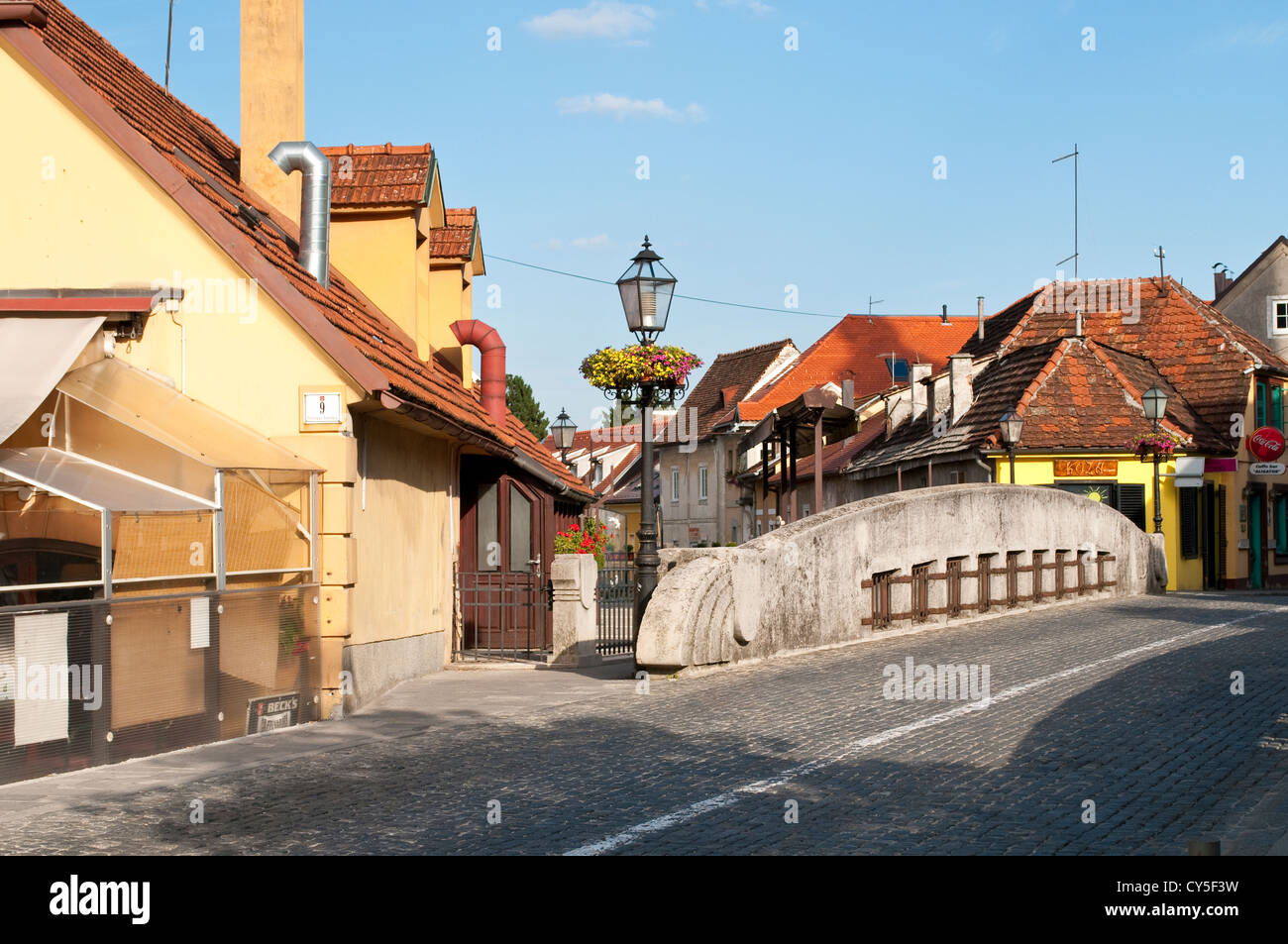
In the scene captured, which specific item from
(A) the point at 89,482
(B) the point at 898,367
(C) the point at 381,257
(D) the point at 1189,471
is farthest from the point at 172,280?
(B) the point at 898,367

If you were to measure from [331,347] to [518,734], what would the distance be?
387 centimetres

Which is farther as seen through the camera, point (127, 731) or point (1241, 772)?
point (127, 731)

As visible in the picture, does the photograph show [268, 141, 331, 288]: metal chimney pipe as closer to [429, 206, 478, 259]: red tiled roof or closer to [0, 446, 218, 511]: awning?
[429, 206, 478, 259]: red tiled roof

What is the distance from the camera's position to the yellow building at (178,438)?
10234 mm

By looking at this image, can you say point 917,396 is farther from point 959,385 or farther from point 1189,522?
point 1189,522

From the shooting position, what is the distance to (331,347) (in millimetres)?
12430

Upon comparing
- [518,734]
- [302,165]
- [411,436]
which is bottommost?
[518,734]

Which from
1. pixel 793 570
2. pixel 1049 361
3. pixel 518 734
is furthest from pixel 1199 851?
pixel 1049 361

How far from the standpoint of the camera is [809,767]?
9.34 m

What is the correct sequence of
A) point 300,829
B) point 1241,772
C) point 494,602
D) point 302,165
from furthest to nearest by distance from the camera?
point 494,602, point 302,165, point 1241,772, point 300,829

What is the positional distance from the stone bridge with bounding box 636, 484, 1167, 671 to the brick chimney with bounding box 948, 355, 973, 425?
11235mm

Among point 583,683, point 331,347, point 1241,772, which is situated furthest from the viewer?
point 583,683

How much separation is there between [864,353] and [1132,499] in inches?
1093

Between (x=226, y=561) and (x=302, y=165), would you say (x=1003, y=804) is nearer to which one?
(x=226, y=561)
